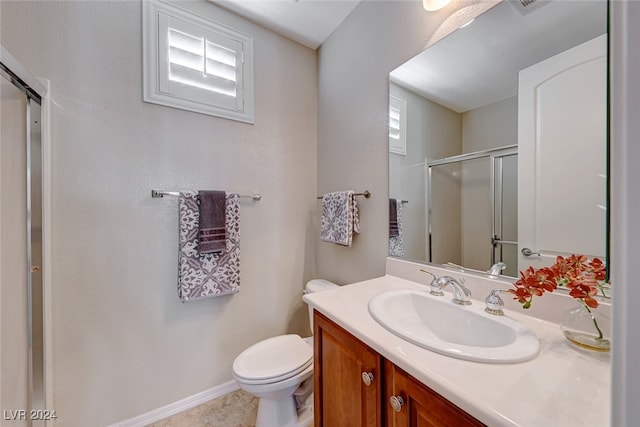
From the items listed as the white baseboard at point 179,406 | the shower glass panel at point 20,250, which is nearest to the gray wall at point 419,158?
the white baseboard at point 179,406

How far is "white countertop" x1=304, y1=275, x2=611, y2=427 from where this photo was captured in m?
0.42

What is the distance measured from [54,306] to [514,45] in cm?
227

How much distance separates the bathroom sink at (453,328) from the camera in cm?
58

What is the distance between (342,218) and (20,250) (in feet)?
4.87

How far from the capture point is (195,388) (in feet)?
4.86

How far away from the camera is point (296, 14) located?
1575 millimetres

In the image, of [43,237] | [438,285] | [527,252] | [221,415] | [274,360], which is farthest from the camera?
[221,415]

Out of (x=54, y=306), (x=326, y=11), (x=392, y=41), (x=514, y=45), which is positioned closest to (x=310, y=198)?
(x=392, y=41)

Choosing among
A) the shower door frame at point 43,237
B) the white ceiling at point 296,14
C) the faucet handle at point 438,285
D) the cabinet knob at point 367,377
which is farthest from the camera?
the white ceiling at point 296,14

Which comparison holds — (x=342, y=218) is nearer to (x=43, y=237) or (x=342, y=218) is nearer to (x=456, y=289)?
(x=456, y=289)

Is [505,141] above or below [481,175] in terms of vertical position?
above

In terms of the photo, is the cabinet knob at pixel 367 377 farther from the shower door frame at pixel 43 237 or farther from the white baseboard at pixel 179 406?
the shower door frame at pixel 43 237

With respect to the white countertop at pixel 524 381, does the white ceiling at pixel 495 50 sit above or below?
above

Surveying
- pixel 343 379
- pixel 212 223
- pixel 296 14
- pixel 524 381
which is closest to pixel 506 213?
pixel 524 381
